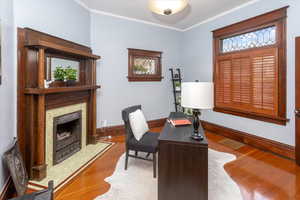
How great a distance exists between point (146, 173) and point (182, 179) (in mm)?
874

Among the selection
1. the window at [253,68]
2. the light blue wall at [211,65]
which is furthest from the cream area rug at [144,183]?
the window at [253,68]

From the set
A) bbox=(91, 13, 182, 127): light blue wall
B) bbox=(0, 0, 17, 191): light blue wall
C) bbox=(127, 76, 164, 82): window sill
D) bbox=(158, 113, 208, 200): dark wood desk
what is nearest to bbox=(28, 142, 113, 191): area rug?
bbox=(0, 0, 17, 191): light blue wall

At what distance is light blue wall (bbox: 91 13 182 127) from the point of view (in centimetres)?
381

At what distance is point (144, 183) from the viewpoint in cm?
212

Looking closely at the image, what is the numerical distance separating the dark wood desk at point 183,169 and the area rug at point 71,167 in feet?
4.40

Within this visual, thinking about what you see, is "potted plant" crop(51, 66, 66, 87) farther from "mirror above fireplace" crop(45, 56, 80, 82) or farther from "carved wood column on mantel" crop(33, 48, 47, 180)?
"carved wood column on mantel" crop(33, 48, 47, 180)

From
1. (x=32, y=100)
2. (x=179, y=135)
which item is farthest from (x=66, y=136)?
(x=179, y=135)

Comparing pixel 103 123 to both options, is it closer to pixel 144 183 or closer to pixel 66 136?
pixel 66 136

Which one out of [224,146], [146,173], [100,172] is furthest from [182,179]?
[224,146]

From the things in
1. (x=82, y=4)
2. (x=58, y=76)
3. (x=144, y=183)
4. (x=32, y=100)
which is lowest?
(x=144, y=183)

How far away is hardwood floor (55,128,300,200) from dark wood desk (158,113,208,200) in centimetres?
72

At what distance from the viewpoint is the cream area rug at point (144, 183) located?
6.13ft

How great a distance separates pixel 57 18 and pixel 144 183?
2837 millimetres

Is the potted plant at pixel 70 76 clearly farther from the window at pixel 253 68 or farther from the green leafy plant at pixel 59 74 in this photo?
the window at pixel 253 68
